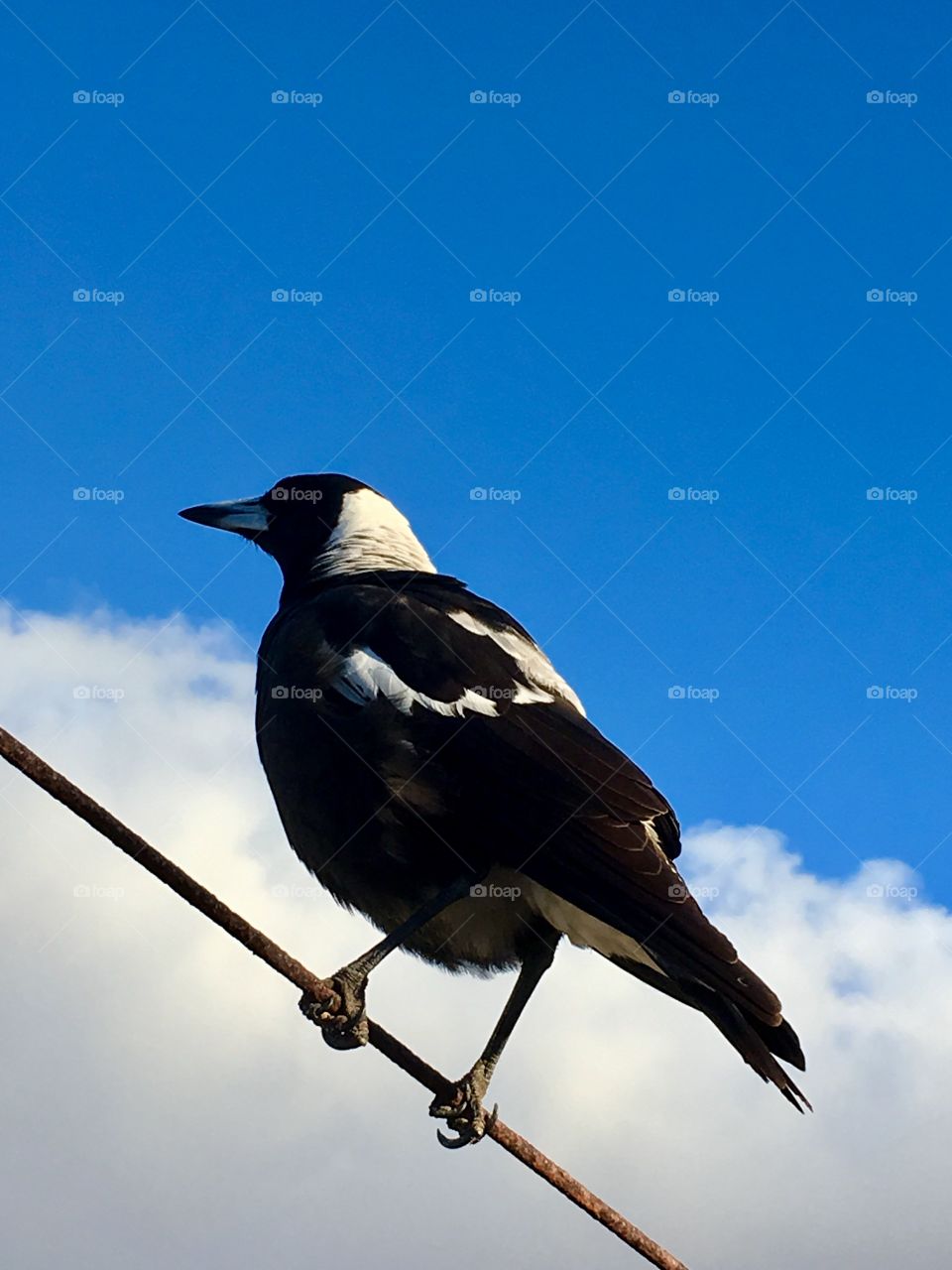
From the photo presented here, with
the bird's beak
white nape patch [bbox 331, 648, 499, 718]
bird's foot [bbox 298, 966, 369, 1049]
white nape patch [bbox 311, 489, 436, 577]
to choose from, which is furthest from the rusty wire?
the bird's beak

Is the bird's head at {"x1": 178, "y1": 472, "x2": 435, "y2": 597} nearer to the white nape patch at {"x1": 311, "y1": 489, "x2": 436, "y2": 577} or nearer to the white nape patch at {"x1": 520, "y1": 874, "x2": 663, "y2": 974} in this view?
the white nape patch at {"x1": 311, "y1": 489, "x2": 436, "y2": 577}

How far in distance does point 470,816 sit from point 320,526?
1647 mm

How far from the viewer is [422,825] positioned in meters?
3.23

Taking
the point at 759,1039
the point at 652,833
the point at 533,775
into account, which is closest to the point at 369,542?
the point at 533,775

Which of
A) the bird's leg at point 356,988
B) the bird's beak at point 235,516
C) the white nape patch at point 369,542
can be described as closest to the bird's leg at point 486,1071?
the bird's leg at point 356,988

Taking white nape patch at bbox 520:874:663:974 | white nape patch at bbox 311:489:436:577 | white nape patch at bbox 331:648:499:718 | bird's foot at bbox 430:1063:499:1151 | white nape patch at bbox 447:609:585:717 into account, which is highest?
white nape patch at bbox 311:489:436:577

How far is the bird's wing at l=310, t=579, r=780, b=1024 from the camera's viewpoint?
301cm

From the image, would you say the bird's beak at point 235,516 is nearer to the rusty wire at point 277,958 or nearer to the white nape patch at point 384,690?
the white nape patch at point 384,690

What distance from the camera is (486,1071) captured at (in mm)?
3449

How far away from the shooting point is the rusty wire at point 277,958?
193 centimetres

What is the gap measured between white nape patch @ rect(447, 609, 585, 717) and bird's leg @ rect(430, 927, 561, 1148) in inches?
23.3

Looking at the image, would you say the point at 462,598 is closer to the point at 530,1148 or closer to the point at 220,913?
the point at 530,1148

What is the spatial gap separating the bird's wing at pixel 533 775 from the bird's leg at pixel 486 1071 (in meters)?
0.50

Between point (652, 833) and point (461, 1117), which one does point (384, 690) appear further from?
point (461, 1117)
